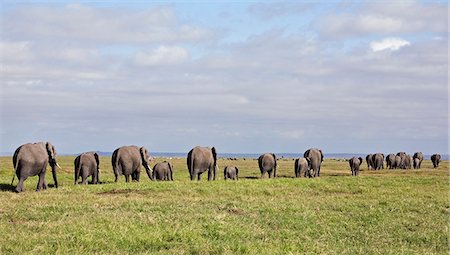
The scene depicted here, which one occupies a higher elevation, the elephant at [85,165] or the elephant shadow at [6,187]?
the elephant at [85,165]

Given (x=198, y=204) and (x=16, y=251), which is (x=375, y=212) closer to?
(x=198, y=204)

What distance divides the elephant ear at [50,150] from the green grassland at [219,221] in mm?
5245

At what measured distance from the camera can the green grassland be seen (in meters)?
12.5

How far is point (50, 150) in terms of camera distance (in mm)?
30250

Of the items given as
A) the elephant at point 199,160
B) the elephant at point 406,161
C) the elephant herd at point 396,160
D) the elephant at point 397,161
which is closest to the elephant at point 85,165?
the elephant at point 199,160

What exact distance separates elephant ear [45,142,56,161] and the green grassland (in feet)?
17.2

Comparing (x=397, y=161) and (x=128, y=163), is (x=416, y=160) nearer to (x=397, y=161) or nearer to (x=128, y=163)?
(x=397, y=161)

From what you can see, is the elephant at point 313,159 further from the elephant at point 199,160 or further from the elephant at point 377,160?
the elephant at point 377,160

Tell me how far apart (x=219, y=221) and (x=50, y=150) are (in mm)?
17369

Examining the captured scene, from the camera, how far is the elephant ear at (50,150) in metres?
30.1

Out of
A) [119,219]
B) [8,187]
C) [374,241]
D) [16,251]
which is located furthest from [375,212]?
[8,187]

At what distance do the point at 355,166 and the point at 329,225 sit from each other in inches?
1875

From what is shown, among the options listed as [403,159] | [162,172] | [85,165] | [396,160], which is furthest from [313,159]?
[403,159]

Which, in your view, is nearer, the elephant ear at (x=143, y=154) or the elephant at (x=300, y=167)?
the elephant ear at (x=143, y=154)
